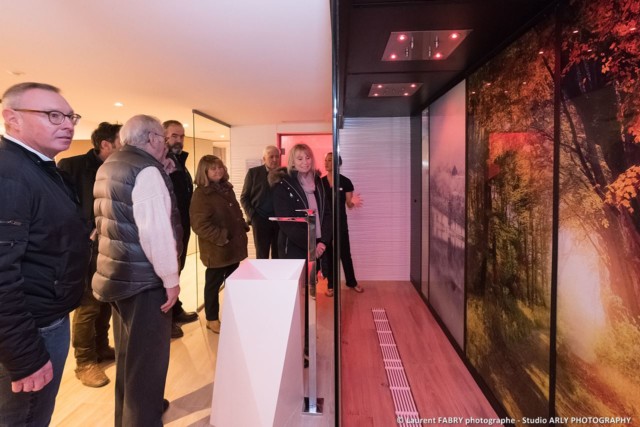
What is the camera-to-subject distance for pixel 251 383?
4.50ft

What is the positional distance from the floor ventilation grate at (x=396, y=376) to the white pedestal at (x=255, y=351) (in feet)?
2.70

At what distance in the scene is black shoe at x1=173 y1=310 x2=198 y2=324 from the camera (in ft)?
9.95

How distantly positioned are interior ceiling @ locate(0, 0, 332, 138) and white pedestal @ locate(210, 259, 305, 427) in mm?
1270

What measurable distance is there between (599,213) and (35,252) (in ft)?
5.70

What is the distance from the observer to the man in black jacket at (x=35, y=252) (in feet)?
2.96

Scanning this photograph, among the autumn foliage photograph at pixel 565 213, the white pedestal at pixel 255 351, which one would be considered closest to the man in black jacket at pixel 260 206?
the white pedestal at pixel 255 351

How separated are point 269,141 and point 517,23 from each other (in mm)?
3243

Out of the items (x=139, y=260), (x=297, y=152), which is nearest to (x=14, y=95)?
(x=139, y=260)

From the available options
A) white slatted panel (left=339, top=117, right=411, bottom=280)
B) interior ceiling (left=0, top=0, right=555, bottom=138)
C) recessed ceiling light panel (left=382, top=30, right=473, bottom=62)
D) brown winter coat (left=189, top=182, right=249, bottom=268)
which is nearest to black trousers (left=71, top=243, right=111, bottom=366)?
brown winter coat (left=189, top=182, right=249, bottom=268)

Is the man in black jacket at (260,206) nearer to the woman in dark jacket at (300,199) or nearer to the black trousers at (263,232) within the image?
the black trousers at (263,232)

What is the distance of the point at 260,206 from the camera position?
311 cm

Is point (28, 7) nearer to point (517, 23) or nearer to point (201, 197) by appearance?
point (201, 197)

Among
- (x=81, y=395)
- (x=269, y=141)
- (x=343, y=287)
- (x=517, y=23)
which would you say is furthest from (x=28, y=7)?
(x=343, y=287)

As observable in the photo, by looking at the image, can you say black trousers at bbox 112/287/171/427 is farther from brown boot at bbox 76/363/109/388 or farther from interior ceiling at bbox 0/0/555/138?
interior ceiling at bbox 0/0/555/138
